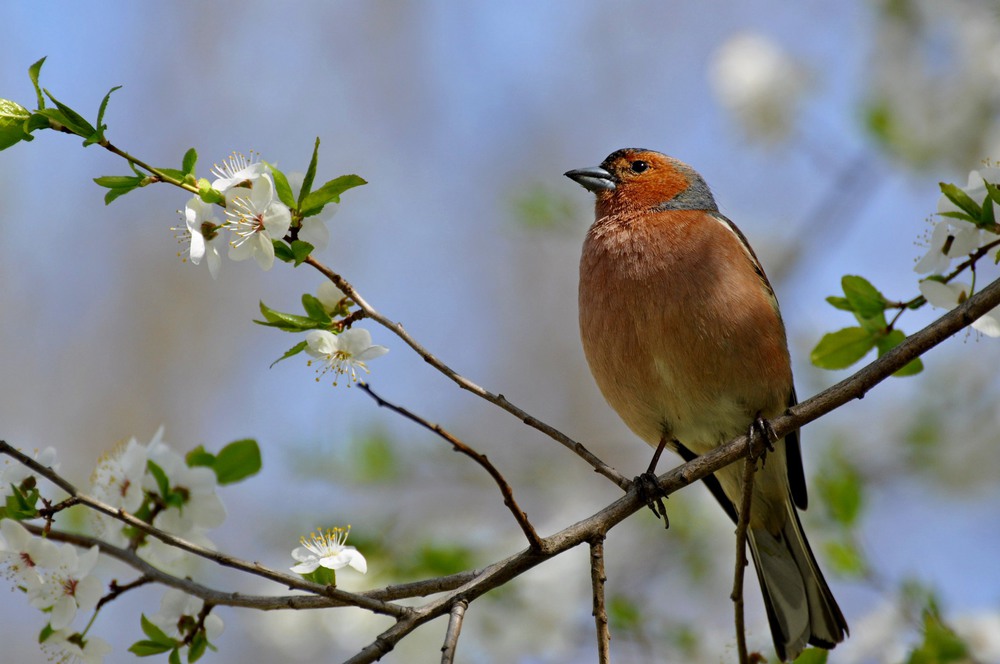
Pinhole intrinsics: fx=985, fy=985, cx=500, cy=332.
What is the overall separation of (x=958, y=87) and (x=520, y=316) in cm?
541

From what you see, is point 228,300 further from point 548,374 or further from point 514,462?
point 514,462

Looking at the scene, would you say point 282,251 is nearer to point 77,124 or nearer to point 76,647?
point 77,124

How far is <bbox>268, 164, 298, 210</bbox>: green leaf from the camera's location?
2832 mm

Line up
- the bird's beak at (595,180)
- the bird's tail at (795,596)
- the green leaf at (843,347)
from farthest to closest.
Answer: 1. the bird's beak at (595,180)
2. the bird's tail at (795,596)
3. the green leaf at (843,347)

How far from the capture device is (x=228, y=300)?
11.2 m

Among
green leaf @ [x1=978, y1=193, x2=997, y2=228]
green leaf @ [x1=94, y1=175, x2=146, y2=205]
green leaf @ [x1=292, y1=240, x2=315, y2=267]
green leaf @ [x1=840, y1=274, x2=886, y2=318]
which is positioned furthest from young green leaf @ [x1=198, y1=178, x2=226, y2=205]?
green leaf @ [x1=978, y1=193, x2=997, y2=228]

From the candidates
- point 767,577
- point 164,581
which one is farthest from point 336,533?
point 767,577

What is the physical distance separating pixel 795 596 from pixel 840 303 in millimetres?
1586

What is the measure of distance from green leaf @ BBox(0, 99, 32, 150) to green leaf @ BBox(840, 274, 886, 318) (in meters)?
2.51

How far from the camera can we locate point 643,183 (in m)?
5.12

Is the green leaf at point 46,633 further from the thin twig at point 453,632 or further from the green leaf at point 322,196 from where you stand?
the green leaf at point 322,196

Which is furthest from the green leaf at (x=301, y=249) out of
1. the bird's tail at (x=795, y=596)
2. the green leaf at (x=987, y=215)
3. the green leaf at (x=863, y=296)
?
the bird's tail at (x=795, y=596)

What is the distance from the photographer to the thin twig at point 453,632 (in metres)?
2.44

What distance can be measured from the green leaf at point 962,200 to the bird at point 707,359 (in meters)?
1.21
